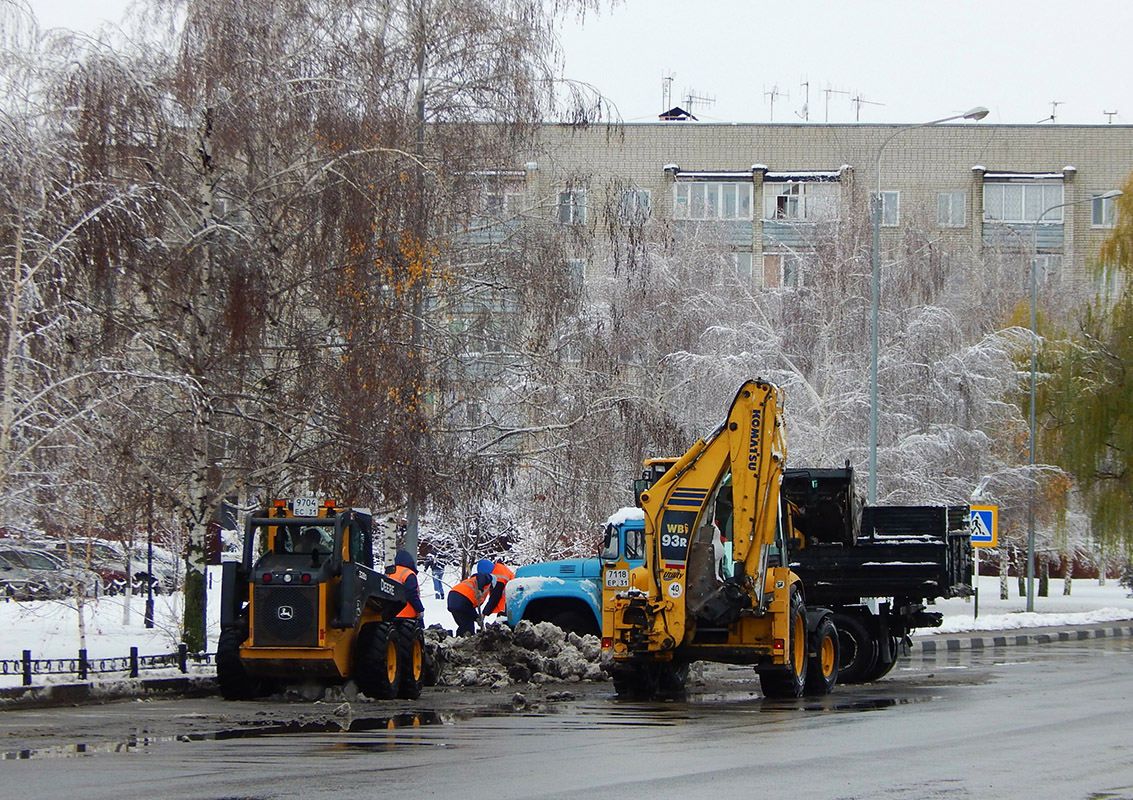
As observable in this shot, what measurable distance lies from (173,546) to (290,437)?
483cm

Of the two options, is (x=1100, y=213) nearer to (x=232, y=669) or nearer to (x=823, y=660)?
(x=823, y=660)

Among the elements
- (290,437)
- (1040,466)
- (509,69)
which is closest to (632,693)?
(290,437)

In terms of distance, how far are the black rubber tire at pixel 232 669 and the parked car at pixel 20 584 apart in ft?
8.98

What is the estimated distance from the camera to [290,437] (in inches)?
802

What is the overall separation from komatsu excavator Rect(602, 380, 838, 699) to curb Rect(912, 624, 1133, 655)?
12.3 m

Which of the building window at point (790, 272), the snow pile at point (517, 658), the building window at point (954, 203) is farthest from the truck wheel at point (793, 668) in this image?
the building window at point (954, 203)

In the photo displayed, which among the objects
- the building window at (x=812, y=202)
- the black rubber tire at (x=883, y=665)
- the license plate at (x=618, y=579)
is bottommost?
the black rubber tire at (x=883, y=665)

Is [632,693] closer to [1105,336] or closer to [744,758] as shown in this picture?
[744,758]

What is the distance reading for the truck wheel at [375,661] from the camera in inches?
683

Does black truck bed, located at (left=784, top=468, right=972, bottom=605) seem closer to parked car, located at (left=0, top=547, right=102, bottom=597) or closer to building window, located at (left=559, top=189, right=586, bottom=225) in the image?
building window, located at (left=559, top=189, right=586, bottom=225)

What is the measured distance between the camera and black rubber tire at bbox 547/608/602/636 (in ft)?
74.6

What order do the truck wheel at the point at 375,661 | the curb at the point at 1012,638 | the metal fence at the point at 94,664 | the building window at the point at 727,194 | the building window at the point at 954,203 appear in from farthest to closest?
the building window at the point at 954,203, the building window at the point at 727,194, the curb at the point at 1012,638, the truck wheel at the point at 375,661, the metal fence at the point at 94,664

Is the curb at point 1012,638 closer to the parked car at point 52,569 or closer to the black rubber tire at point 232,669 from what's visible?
the black rubber tire at point 232,669

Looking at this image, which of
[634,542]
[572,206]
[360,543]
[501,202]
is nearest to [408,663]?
[360,543]
